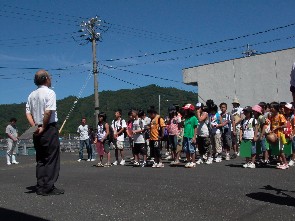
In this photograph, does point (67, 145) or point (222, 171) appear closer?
point (222, 171)

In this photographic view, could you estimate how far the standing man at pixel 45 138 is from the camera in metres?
5.63

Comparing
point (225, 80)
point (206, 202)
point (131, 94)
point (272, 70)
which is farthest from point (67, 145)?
point (131, 94)

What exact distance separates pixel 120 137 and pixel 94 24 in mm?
23836

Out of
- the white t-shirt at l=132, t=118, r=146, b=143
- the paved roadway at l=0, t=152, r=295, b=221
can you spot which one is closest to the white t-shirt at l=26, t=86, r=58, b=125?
the paved roadway at l=0, t=152, r=295, b=221

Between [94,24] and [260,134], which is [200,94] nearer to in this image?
[94,24]

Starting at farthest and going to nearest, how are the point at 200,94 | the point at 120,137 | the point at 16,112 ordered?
the point at 16,112, the point at 200,94, the point at 120,137

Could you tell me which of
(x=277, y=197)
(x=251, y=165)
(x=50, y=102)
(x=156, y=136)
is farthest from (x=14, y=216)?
(x=251, y=165)

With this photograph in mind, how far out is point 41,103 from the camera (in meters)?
5.68

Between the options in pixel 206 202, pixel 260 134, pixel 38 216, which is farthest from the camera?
pixel 260 134

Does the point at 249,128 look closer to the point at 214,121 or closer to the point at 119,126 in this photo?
the point at 214,121

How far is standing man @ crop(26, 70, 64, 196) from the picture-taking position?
5633mm

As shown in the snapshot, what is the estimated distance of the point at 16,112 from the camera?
138 meters

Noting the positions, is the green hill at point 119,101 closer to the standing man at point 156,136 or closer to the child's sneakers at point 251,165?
the standing man at point 156,136

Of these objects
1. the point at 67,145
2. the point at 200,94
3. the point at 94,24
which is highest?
the point at 94,24
